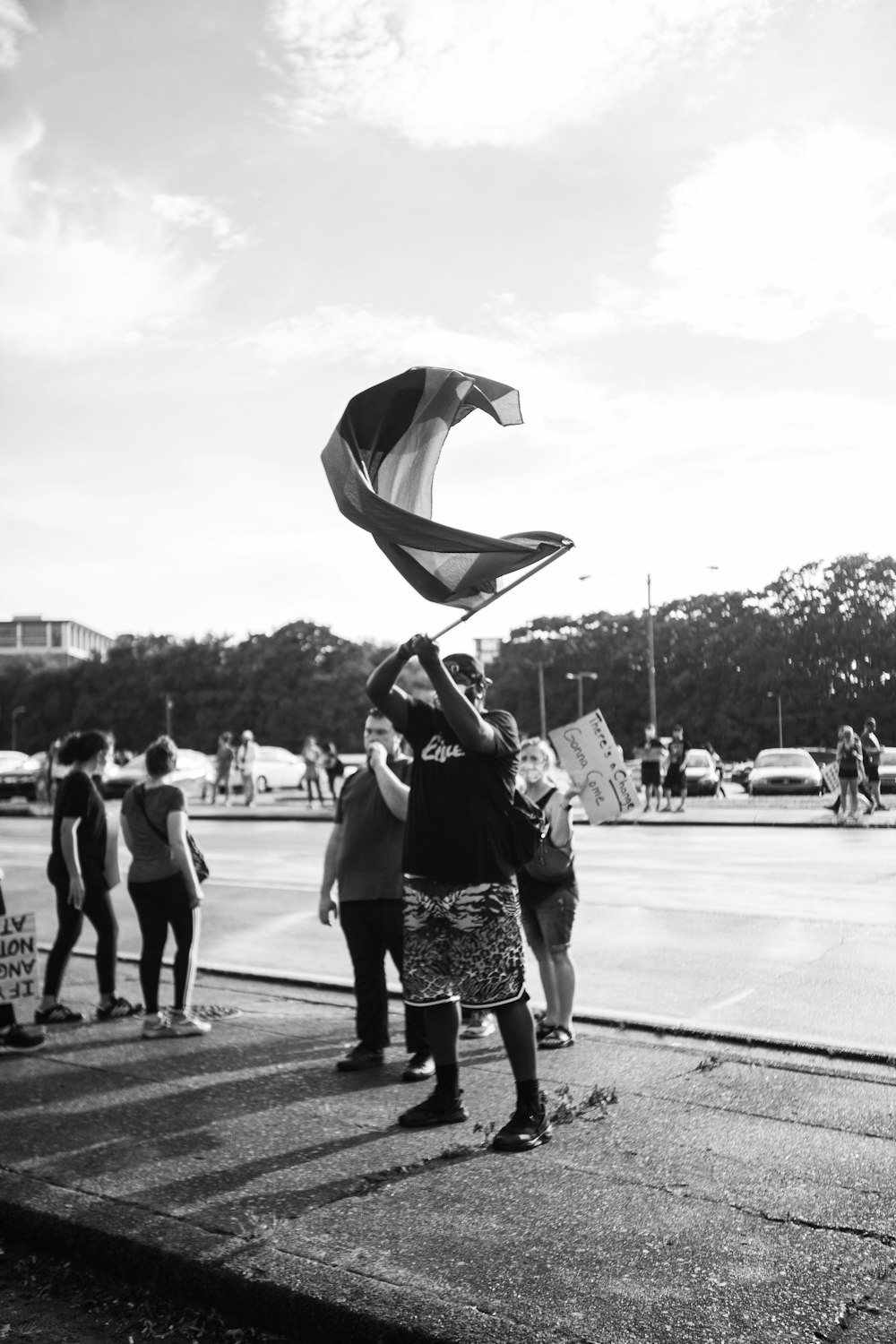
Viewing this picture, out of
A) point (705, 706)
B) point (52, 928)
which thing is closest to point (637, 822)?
point (52, 928)

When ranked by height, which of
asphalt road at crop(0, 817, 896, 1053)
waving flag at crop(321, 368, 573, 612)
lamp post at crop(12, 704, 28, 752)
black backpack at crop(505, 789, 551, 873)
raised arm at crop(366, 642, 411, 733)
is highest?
lamp post at crop(12, 704, 28, 752)

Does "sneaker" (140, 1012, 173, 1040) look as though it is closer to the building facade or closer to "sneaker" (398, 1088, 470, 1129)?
"sneaker" (398, 1088, 470, 1129)

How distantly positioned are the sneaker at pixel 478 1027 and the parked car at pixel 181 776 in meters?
27.7

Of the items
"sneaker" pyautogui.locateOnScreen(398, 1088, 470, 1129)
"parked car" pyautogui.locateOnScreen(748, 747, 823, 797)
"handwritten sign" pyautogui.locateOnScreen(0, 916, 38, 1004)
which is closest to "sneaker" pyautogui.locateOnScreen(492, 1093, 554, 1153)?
"sneaker" pyautogui.locateOnScreen(398, 1088, 470, 1129)

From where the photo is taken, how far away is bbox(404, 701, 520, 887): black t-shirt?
16.1 ft

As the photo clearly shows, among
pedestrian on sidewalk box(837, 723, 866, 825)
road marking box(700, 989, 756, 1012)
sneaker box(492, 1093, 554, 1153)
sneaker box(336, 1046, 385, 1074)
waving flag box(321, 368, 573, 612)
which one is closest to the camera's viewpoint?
sneaker box(492, 1093, 554, 1153)

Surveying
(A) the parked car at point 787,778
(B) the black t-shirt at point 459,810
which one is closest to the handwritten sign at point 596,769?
(B) the black t-shirt at point 459,810

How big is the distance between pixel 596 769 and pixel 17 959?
12.1 ft

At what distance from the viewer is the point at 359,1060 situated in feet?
20.2

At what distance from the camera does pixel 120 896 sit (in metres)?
14.7

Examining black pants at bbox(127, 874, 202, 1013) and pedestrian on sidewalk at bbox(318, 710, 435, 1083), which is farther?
black pants at bbox(127, 874, 202, 1013)

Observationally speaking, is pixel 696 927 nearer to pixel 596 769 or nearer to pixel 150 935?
pixel 596 769

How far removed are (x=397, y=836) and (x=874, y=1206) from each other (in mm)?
2991

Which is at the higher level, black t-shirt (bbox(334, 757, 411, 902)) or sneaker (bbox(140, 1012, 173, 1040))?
black t-shirt (bbox(334, 757, 411, 902))
